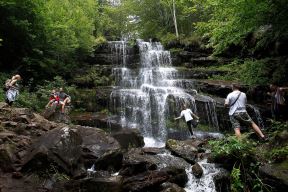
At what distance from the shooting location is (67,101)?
1470cm

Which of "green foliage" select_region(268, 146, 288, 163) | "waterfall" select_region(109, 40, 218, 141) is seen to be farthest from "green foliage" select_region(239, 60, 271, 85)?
"green foliage" select_region(268, 146, 288, 163)

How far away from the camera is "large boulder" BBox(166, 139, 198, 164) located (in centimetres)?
1052

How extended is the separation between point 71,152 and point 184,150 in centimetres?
Result: 414

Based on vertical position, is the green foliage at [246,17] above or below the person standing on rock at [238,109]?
above

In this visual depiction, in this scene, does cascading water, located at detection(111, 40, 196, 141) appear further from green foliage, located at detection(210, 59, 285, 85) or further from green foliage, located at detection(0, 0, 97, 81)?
green foliage, located at detection(0, 0, 97, 81)

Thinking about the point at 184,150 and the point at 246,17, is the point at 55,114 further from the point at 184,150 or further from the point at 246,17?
the point at 246,17

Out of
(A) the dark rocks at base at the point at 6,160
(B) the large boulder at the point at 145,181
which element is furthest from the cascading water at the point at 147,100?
(A) the dark rocks at base at the point at 6,160

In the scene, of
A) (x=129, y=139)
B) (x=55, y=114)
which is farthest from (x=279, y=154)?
(x=55, y=114)

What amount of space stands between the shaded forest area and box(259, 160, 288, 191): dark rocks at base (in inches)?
305

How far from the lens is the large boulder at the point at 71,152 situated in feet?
28.2

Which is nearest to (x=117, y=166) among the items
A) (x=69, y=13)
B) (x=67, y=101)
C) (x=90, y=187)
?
(x=90, y=187)

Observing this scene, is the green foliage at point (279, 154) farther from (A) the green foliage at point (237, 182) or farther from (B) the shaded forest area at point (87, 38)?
(B) the shaded forest area at point (87, 38)

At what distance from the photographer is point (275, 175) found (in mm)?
6625

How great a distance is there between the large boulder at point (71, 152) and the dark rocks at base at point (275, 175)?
4619mm
